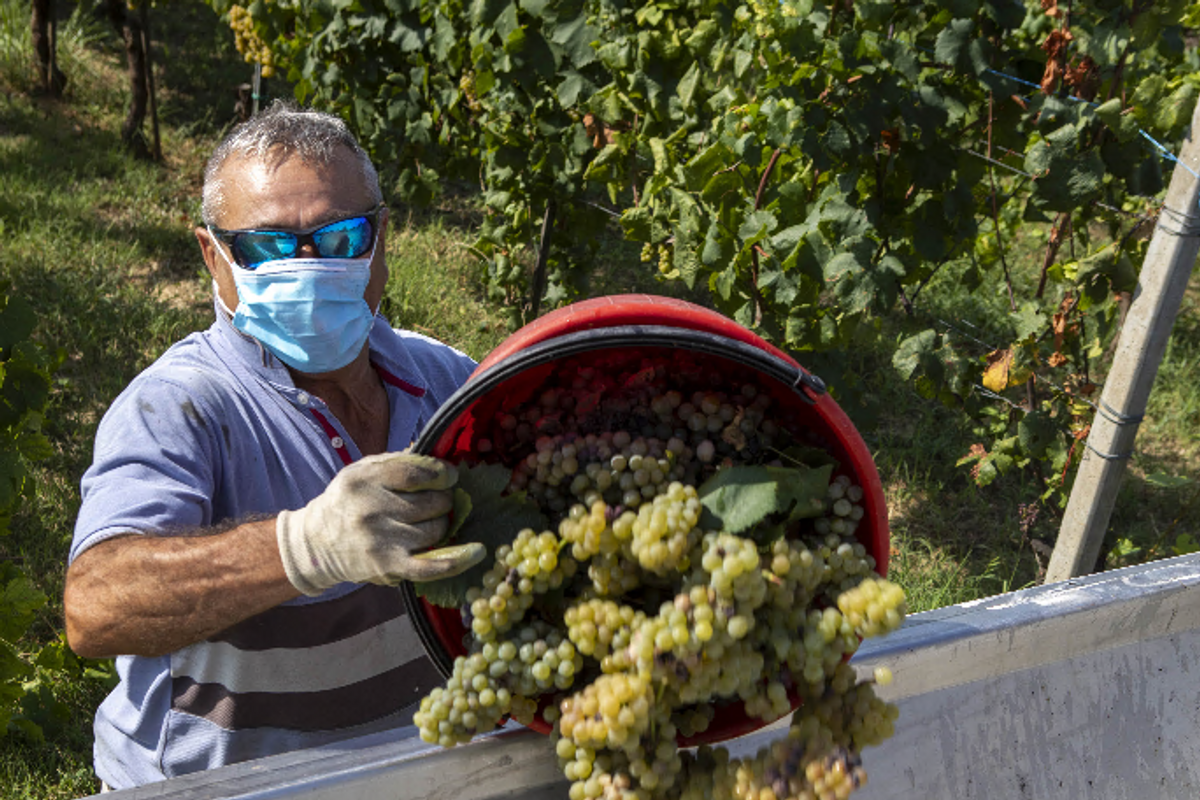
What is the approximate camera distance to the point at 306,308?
1.74m

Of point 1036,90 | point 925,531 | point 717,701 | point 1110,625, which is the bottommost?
point 925,531

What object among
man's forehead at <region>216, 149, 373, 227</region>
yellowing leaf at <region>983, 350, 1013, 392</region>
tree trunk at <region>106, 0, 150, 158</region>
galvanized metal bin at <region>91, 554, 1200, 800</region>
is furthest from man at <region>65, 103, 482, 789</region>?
tree trunk at <region>106, 0, 150, 158</region>

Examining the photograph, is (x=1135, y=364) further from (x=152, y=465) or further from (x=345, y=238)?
(x=152, y=465)

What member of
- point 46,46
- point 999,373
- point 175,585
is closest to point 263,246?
point 175,585

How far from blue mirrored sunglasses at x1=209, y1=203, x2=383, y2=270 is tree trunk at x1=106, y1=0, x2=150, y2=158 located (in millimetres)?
5003

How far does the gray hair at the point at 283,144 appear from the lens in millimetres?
1788

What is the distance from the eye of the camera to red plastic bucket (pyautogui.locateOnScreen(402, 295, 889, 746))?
1174mm

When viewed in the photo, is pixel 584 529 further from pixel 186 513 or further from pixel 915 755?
pixel 915 755

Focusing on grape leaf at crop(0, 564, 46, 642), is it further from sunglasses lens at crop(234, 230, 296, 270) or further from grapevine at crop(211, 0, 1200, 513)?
grapevine at crop(211, 0, 1200, 513)

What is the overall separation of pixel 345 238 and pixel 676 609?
0.99 m

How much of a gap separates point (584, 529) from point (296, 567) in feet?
1.33

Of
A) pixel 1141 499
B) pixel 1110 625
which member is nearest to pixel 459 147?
pixel 1141 499

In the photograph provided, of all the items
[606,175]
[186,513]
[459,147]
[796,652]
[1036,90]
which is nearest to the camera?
[796,652]

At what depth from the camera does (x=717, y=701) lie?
136 centimetres
